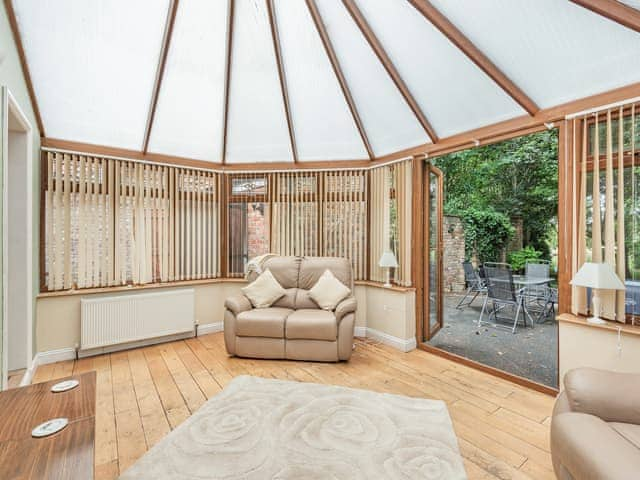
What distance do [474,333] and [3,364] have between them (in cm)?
513

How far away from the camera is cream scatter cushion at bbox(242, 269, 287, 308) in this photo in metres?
3.83

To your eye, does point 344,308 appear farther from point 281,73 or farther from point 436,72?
point 281,73

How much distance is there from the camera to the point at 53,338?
11.3ft

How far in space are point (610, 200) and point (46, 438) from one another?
364 cm

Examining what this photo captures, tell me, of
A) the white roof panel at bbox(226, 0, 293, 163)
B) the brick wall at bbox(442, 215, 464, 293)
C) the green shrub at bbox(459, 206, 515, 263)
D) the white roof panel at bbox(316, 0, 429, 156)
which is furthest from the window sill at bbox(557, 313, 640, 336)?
the green shrub at bbox(459, 206, 515, 263)

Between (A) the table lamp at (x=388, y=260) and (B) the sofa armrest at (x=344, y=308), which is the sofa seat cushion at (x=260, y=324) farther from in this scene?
(A) the table lamp at (x=388, y=260)

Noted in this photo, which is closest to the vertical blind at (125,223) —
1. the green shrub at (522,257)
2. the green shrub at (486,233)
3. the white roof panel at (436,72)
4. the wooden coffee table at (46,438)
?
the wooden coffee table at (46,438)

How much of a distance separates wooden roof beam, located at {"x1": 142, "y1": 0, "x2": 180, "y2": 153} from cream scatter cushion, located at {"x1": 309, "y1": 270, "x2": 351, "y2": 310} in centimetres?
279

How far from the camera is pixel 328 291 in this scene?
3801 millimetres

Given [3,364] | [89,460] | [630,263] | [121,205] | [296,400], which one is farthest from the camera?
[121,205]

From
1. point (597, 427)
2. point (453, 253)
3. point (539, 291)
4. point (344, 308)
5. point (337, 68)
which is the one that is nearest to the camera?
point (597, 427)

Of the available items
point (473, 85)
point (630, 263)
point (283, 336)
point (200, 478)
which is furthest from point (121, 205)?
point (630, 263)

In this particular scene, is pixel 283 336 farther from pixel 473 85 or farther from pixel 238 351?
pixel 473 85

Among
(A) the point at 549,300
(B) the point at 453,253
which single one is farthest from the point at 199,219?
(B) the point at 453,253
